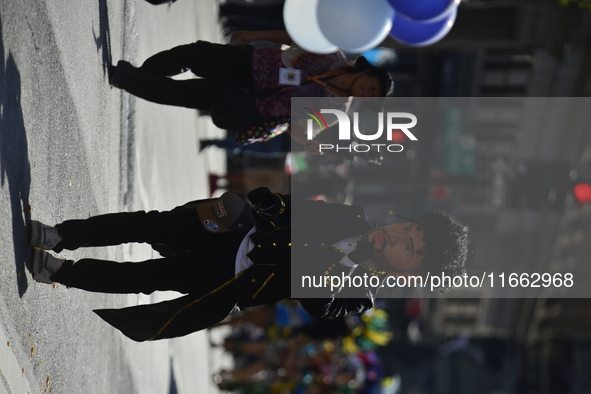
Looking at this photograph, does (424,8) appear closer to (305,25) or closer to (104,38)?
(305,25)

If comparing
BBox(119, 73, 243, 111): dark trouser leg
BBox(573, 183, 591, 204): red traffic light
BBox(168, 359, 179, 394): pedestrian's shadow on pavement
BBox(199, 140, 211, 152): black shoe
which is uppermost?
BBox(119, 73, 243, 111): dark trouser leg

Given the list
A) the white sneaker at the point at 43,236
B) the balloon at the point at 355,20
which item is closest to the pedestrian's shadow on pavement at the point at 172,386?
the white sneaker at the point at 43,236

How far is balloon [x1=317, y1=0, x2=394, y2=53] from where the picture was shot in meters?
4.75

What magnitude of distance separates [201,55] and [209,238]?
1746 millimetres

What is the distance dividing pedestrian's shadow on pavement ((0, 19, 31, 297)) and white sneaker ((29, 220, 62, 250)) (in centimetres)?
4

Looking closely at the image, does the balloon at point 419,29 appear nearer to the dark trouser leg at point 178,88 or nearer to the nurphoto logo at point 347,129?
the nurphoto logo at point 347,129

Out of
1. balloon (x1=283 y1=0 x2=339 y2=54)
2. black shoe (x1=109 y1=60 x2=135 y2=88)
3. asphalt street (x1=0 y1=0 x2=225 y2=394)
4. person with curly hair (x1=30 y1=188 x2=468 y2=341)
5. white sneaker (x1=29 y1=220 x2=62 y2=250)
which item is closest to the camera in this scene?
asphalt street (x1=0 y1=0 x2=225 y2=394)

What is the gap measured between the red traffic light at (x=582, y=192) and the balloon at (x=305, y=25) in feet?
37.4

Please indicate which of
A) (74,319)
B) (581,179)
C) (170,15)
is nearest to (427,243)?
(74,319)

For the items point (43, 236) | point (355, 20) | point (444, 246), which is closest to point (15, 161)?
point (43, 236)

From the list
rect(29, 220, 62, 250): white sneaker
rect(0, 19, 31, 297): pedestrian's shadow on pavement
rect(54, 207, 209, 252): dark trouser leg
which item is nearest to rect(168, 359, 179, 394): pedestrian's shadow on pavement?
rect(54, 207, 209, 252): dark trouser leg

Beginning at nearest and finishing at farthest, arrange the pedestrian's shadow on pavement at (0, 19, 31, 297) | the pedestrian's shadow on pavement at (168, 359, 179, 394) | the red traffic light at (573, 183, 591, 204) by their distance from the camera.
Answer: the pedestrian's shadow on pavement at (0, 19, 31, 297)
the pedestrian's shadow on pavement at (168, 359, 179, 394)
the red traffic light at (573, 183, 591, 204)

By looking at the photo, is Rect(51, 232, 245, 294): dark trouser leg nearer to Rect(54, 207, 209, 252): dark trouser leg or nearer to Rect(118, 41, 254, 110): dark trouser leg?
Rect(54, 207, 209, 252): dark trouser leg

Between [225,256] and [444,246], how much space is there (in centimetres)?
137
